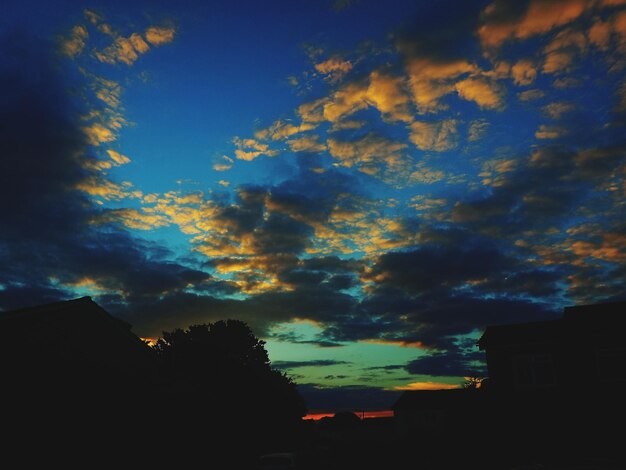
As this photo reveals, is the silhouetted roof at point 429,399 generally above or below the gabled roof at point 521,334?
below

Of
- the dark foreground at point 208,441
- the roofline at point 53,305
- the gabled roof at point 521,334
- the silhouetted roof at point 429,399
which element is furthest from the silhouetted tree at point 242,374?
the silhouetted roof at point 429,399

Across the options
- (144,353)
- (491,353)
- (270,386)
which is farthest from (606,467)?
(270,386)

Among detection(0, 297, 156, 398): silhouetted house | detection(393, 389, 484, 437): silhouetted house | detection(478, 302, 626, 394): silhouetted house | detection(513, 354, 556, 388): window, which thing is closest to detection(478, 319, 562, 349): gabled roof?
detection(478, 302, 626, 394): silhouetted house

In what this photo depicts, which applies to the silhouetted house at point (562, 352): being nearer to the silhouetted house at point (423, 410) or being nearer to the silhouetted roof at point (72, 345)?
the silhouetted roof at point (72, 345)

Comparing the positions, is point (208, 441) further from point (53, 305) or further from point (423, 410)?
point (423, 410)

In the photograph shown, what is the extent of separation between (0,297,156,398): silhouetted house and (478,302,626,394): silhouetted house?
22.2 m

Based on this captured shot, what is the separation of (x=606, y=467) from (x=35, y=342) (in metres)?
21.1

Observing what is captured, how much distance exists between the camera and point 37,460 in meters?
17.3

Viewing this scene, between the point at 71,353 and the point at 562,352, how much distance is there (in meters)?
28.2

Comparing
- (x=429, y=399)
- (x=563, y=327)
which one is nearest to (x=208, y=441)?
(x=563, y=327)

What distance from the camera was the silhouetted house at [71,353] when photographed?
17.8 meters

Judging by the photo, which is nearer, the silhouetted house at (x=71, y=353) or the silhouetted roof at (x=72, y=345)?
the silhouetted house at (x=71, y=353)

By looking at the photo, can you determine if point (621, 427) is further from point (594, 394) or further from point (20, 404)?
point (20, 404)

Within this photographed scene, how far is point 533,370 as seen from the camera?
101 ft
